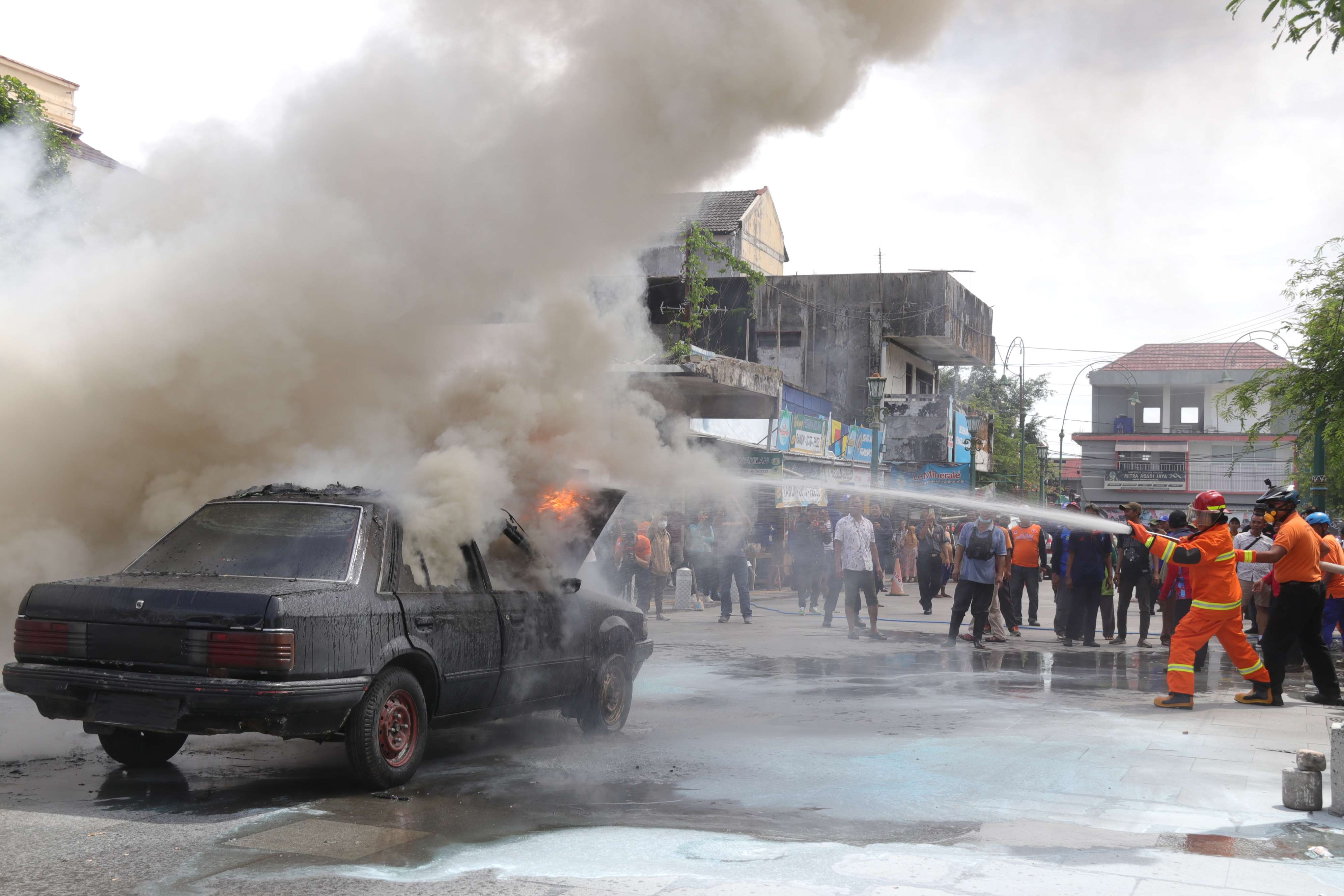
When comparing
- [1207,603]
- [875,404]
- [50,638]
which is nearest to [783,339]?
[875,404]

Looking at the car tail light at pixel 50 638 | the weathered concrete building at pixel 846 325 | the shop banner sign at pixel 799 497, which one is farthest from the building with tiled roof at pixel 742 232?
the car tail light at pixel 50 638

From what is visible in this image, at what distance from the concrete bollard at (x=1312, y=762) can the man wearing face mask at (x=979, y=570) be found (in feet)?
25.8

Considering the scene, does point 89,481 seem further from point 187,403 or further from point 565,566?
point 565,566

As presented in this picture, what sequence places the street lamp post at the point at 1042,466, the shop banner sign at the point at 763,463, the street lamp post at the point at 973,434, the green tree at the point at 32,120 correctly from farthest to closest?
the street lamp post at the point at 1042,466
the street lamp post at the point at 973,434
the shop banner sign at the point at 763,463
the green tree at the point at 32,120

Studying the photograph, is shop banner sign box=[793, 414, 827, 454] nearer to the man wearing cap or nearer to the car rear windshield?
the man wearing cap

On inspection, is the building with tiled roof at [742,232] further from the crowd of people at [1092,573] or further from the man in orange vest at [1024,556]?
the man in orange vest at [1024,556]

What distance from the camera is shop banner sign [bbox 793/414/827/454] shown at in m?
29.0

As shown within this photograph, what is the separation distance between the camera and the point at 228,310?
8.84 meters

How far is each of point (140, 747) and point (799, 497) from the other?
20856 millimetres

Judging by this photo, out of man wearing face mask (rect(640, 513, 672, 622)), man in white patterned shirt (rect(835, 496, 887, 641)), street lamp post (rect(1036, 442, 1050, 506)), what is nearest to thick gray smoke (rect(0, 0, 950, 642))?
man in white patterned shirt (rect(835, 496, 887, 641))

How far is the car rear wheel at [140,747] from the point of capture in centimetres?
651

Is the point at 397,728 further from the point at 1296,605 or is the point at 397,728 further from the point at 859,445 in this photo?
the point at 859,445

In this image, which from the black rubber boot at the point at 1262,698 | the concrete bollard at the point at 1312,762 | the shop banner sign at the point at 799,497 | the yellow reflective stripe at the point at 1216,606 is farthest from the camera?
the shop banner sign at the point at 799,497

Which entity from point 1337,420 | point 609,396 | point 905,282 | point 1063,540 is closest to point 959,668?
point 1063,540
